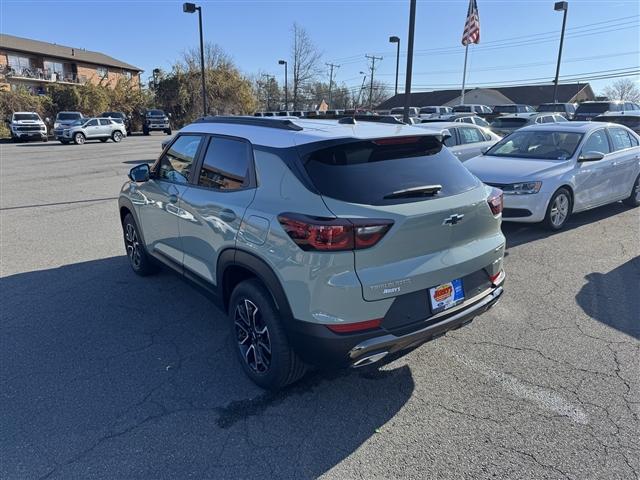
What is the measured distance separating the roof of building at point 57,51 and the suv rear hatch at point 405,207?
201 feet

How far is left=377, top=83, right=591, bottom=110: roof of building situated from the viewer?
60.9 metres

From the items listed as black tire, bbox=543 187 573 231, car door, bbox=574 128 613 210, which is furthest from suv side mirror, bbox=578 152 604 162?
black tire, bbox=543 187 573 231

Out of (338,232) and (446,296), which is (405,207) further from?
(446,296)

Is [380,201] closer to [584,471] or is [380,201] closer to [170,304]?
[584,471]

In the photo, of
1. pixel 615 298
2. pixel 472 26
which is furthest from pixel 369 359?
pixel 472 26

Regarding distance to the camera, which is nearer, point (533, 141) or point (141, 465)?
point (141, 465)

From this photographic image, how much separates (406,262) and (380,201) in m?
0.40

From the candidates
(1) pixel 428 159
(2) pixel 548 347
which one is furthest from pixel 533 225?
(1) pixel 428 159

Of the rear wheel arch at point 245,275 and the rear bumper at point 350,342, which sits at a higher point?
the rear wheel arch at point 245,275

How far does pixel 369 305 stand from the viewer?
8.63ft

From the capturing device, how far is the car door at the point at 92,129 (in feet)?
95.4

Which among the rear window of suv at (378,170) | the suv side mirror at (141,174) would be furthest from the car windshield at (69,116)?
the rear window of suv at (378,170)

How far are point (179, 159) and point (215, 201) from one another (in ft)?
3.42

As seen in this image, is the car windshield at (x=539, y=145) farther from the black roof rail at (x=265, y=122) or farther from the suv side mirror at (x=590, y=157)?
the black roof rail at (x=265, y=122)
